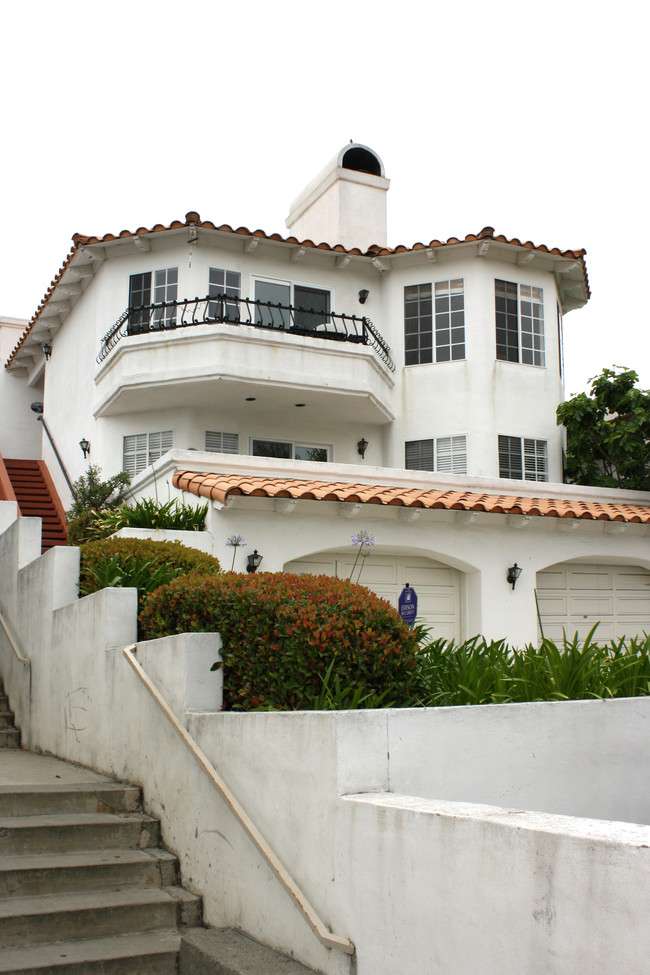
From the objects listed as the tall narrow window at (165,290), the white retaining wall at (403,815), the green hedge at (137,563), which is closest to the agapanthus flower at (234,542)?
the green hedge at (137,563)

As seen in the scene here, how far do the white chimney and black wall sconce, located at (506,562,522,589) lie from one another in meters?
9.73

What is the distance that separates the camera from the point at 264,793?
5816 millimetres

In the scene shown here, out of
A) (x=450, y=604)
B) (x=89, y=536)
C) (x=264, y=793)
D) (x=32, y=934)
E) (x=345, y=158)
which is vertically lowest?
(x=32, y=934)

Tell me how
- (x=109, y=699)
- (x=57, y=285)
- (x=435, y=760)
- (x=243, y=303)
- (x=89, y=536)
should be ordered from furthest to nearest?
1. (x=57, y=285)
2. (x=243, y=303)
3. (x=89, y=536)
4. (x=109, y=699)
5. (x=435, y=760)

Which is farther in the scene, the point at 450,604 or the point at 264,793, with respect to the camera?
the point at 450,604

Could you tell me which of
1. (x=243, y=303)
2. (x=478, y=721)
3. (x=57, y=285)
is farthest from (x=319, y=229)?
(x=478, y=721)

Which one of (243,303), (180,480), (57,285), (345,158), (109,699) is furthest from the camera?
(345,158)

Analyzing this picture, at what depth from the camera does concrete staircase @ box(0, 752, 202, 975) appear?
570 cm

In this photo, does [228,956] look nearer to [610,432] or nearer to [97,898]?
[97,898]

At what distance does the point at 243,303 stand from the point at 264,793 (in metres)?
14.1

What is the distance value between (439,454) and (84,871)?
13538mm

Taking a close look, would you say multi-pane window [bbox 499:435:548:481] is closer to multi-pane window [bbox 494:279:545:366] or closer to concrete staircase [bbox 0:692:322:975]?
multi-pane window [bbox 494:279:545:366]

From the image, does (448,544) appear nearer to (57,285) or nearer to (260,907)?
(260,907)

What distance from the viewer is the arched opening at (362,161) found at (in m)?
21.8
